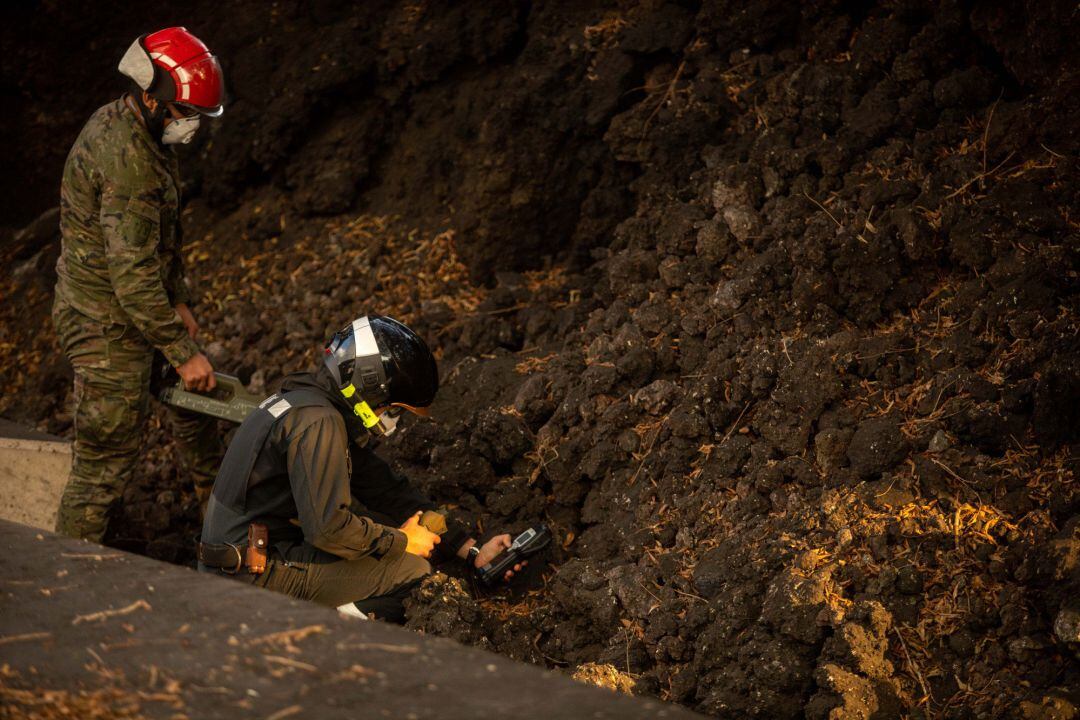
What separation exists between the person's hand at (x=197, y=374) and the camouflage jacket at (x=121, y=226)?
44 millimetres

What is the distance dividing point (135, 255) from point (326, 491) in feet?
5.32

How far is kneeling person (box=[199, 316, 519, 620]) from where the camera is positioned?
3.90m

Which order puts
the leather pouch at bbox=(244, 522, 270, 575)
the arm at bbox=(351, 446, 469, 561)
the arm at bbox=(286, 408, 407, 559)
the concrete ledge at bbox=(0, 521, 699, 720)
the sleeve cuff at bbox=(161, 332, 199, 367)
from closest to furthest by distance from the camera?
the concrete ledge at bbox=(0, 521, 699, 720), the arm at bbox=(286, 408, 407, 559), the leather pouch at bbox=(244, 522, 270, 575), the arm at bbox=(351, 446, 469, 561), the sleeve cuff at bbox=(161, 332, 199, 367)

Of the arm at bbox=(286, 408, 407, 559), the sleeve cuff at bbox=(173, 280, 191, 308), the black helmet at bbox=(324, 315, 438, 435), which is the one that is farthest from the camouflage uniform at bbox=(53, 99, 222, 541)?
the arm at bbox=(286, 408, 407, 559)

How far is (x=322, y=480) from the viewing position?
3.88 meters

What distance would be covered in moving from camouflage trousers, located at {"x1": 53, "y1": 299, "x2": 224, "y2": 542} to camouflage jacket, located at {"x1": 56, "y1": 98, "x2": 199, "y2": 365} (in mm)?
95

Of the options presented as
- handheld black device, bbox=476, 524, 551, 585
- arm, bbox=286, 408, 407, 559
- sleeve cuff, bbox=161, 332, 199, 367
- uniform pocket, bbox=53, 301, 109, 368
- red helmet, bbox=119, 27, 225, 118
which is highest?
red helmet, bbox=119, 27, 225, 118

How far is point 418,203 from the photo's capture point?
262 inches

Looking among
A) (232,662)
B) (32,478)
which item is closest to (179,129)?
(32,478)

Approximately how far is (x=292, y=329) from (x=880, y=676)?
4174mm

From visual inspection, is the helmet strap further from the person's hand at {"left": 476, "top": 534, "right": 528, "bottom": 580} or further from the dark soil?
the person's hand at {"left": 476, "top": 534, "right": 528, "bottom": 580}

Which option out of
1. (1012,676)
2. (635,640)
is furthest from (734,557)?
(1012,676)

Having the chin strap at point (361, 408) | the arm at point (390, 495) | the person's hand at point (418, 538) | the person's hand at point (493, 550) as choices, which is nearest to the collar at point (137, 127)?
the chin strap at point (361, 408)

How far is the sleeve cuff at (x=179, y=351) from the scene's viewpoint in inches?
189
